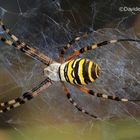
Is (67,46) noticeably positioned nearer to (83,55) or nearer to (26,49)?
(83,55)

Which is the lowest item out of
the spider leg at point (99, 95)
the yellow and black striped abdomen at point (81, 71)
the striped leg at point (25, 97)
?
the spider leg at point (99, 95)

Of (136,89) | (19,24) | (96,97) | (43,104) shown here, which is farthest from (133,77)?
(19,24)

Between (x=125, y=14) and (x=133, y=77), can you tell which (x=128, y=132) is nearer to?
(x=133, y=77)

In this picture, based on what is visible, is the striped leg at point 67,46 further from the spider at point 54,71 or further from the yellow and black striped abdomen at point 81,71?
the yellow and black striped abdomen at point 81,71

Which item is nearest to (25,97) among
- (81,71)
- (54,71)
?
(54,71)

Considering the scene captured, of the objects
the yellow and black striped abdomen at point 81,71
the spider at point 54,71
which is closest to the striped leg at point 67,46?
the spider at point 54,71

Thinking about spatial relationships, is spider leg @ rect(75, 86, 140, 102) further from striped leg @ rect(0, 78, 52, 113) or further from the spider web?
striped leg @ rect(0, 78, 52, 113)
